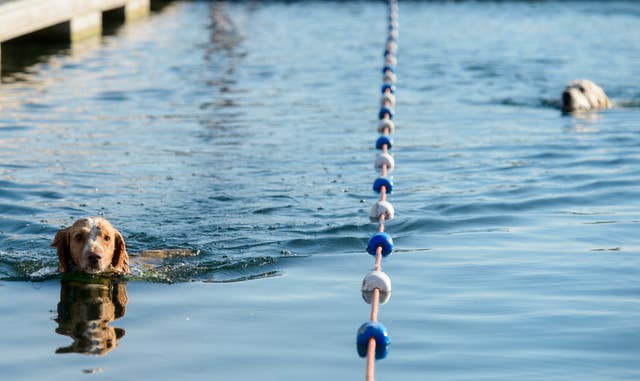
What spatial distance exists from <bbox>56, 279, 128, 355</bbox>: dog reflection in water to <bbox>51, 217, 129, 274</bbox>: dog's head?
0.12m

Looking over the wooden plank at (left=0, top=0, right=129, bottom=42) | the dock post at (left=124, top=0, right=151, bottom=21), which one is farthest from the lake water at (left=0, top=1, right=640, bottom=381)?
the dock post at (left=124, top=0, right=151, bottom=21)

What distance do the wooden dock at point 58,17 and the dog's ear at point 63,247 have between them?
36.2ft

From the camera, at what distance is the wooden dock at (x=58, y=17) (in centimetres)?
1793

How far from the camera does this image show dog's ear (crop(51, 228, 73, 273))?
711 centimetres

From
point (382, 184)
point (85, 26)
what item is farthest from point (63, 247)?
point (85, 26)

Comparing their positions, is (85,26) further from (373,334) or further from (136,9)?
(373,334)

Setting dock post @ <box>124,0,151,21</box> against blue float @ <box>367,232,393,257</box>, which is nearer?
blue float @ <box>367,232,393,257</box>

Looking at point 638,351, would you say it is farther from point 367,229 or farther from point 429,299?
point 367,229

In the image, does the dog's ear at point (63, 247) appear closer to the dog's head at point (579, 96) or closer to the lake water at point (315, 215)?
the lake water at point (315, 215)

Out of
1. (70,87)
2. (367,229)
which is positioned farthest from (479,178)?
(70,87)

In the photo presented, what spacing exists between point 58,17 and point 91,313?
14652 millimetres

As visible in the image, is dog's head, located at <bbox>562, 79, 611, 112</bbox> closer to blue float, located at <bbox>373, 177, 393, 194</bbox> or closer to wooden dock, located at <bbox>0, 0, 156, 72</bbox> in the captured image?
blue float, located at <bbox>373, 177, 393, 194</bbox>

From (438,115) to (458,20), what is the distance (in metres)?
14.1

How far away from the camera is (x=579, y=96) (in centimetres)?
1452
